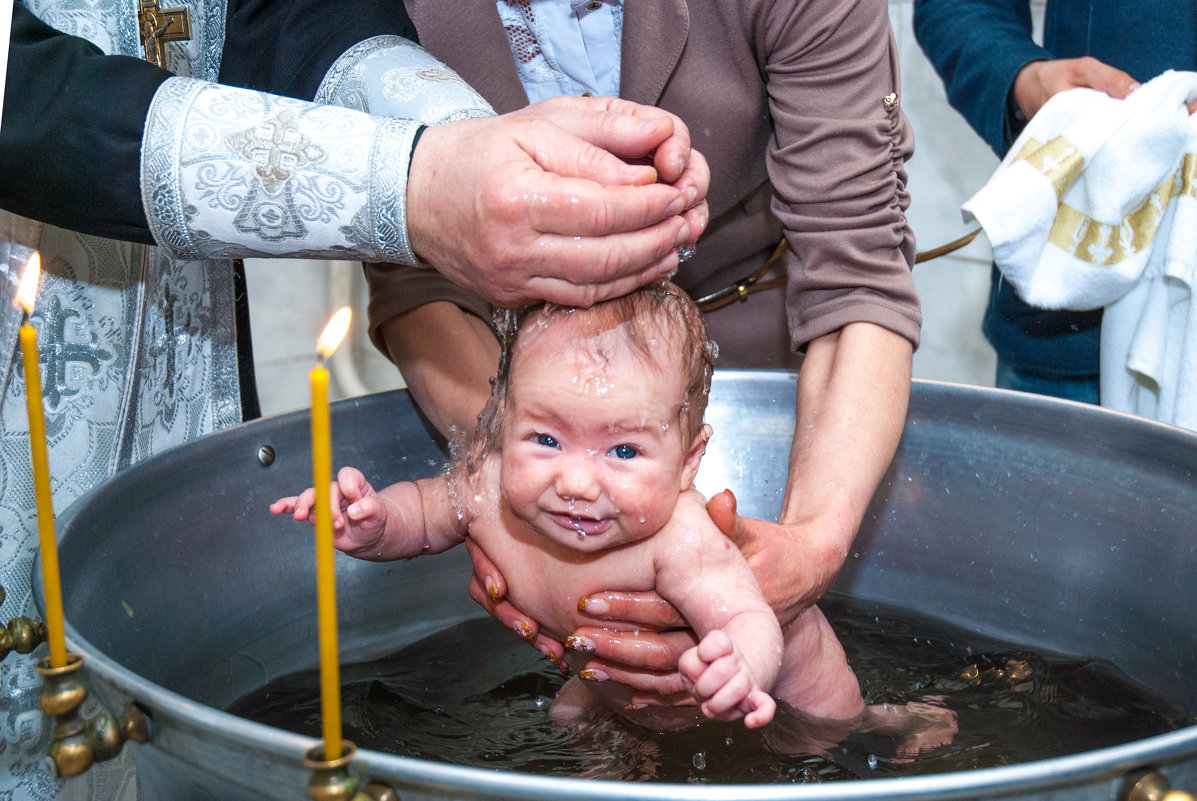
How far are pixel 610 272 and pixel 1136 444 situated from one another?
54 cm

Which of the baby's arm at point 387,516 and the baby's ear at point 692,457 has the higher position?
the baby's ear at point 692,457

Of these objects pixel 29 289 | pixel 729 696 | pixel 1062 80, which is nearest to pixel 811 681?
pixel 729 696

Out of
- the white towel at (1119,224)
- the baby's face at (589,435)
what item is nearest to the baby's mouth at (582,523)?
the baby's face at (589,435)

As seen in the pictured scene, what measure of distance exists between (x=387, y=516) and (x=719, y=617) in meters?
0.28

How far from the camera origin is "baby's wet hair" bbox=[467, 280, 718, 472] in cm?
75

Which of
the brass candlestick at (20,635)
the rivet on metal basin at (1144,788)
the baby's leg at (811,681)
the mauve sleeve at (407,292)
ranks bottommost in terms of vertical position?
the baby's leg at (811,681)

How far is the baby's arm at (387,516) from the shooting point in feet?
2.56

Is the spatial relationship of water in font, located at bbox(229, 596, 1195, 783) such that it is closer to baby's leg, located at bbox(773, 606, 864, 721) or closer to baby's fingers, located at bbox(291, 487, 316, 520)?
baby's leg, located at bbox(773, 606, 864, 721)

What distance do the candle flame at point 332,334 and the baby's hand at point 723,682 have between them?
30 centimetres

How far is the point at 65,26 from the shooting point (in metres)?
0.83

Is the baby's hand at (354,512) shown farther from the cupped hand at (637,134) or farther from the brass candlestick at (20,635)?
the cupped hand at (637,134)

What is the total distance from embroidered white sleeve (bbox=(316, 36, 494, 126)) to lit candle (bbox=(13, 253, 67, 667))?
38cm

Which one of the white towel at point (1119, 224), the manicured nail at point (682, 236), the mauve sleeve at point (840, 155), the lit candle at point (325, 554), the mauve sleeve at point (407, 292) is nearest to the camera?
the lit candle at point (325, 554)

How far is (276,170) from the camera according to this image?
71cm
